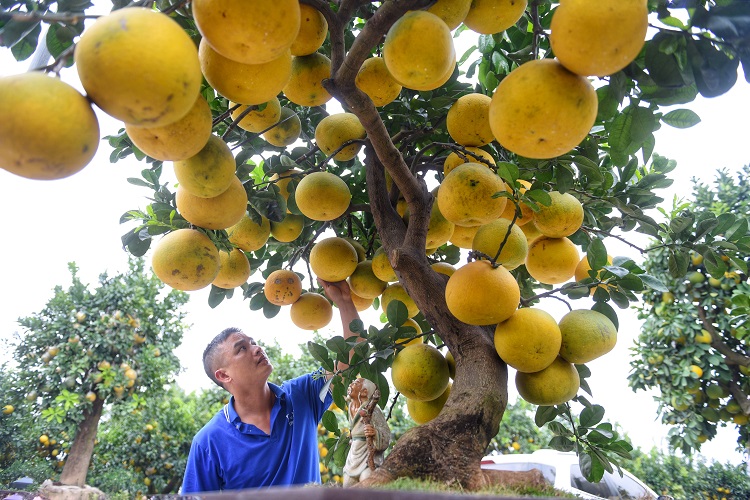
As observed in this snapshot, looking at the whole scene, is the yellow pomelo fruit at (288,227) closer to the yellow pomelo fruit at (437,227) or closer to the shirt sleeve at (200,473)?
the yellow pomelo fruit at (437,227)

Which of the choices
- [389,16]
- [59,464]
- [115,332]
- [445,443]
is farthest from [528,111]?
[59,464]

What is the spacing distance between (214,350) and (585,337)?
2.55 meters

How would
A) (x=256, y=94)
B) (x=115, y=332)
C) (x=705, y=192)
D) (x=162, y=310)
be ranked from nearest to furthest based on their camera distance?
(x=256, y=94) < (x=705, y=192) < (x=115, y=332) < (x=162, y=310)

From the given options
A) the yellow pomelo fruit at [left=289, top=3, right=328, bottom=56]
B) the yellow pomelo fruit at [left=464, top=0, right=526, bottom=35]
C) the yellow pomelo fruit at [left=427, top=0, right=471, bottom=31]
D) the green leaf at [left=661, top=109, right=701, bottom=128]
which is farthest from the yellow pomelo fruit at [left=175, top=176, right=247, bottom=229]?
the green leaf at [left=661, top=109, right=701, bottom=128]

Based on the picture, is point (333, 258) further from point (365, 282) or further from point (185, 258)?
point (185, 258)

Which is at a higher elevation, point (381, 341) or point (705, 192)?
point (705, 192)

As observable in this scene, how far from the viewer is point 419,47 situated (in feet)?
4.20

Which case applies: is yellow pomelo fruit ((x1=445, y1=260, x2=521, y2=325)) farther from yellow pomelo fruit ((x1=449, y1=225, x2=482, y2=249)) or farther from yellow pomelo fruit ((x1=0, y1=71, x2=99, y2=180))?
yellow pomelo fruit ((x1=0, y1=71, x2=99, y2=180))

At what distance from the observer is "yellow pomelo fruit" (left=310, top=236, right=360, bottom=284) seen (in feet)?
7.70

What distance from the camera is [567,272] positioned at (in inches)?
81.2

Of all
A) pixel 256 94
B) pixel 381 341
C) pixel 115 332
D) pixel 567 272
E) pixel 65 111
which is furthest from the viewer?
pixel 115 332

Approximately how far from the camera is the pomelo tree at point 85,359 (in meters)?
7.39

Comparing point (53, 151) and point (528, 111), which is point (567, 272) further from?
point (53, 151)

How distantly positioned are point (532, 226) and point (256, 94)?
1325 mm
